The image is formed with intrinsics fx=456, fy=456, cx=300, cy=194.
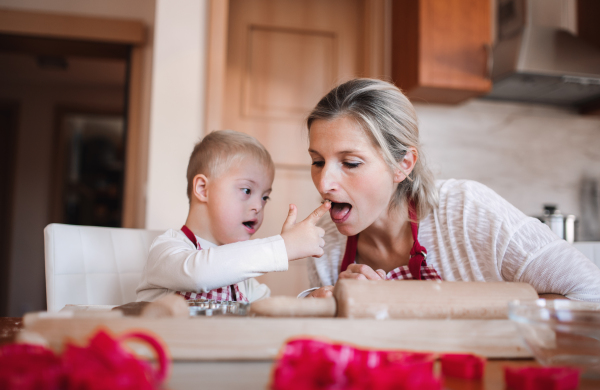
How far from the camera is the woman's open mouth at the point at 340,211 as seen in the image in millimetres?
1139

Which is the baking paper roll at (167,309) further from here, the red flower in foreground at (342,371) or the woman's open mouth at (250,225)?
the woman's open mouth at (250,225)

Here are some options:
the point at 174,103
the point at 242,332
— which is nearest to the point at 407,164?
the point at 242,332

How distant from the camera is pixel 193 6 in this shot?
6.91ft

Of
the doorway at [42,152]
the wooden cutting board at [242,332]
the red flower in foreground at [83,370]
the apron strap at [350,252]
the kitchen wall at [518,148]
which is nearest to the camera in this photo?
the red flower in foreground at [83,370]

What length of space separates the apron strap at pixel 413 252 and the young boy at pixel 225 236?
27 cm

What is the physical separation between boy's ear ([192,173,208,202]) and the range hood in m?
1.78

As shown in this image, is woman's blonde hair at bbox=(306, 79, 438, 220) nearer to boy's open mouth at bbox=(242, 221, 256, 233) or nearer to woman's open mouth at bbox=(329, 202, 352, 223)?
woman's open mouth at bbox=(329, 202, 352, 223)

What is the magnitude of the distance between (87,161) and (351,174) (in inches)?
203

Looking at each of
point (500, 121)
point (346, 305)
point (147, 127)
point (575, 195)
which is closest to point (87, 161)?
point (147, 127)

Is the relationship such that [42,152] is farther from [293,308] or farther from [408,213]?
[293,308]

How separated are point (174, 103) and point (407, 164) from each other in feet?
4.11

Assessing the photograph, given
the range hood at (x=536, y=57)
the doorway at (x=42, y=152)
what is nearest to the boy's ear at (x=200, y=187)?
the range hood at (x=536, y=57)

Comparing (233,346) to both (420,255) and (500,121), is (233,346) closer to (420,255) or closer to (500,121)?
(420,255)

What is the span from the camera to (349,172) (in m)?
1.10
